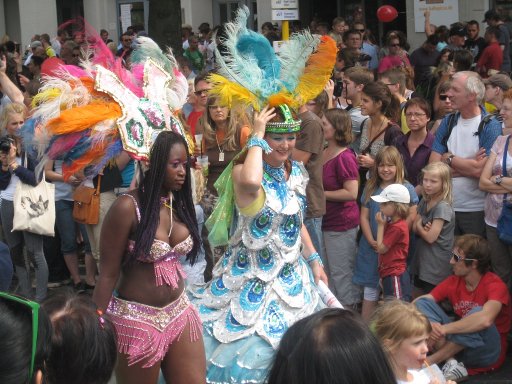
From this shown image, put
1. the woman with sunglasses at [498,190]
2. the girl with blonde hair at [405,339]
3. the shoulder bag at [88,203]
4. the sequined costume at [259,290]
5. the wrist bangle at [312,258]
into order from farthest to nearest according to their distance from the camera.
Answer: the shoulder bag at [88,203], the woman with sunglasses at [498,190], the wrist bangle at [312,258], the sequined costume at [259,290], the girl with blonde hair at [405,339]

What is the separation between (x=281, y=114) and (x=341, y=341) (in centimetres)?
322

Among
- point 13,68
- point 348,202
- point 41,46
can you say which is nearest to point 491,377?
point 348,202

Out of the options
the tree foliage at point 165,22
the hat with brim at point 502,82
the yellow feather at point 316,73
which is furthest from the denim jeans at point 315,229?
the tree foliage at point 165,22

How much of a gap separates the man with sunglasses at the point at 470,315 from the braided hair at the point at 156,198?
7.57ft

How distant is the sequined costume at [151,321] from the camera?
14.4 feet

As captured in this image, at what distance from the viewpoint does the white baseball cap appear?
21.8 feet

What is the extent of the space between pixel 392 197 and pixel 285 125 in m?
1.68

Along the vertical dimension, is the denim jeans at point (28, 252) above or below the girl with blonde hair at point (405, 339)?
below

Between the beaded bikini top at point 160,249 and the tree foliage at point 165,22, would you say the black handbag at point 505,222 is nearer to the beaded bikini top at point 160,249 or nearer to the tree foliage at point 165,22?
the beaded bikini top at point 160,249

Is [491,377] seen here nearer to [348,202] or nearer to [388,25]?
[348,202]

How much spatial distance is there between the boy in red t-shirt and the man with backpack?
48 centimetres

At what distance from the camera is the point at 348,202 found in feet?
24.2

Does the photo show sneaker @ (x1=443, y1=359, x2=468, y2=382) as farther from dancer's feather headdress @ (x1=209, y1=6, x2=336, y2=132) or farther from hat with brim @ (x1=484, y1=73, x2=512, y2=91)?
hat with brim @ (x1=484, y1=73, x2=512, y2=91)

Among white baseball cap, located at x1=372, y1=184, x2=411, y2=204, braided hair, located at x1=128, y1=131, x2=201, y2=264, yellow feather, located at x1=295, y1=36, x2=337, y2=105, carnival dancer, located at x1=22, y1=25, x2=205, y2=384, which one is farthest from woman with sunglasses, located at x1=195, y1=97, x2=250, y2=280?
braided hair, located at x1=128, y1=131, x2=201, y2=264
